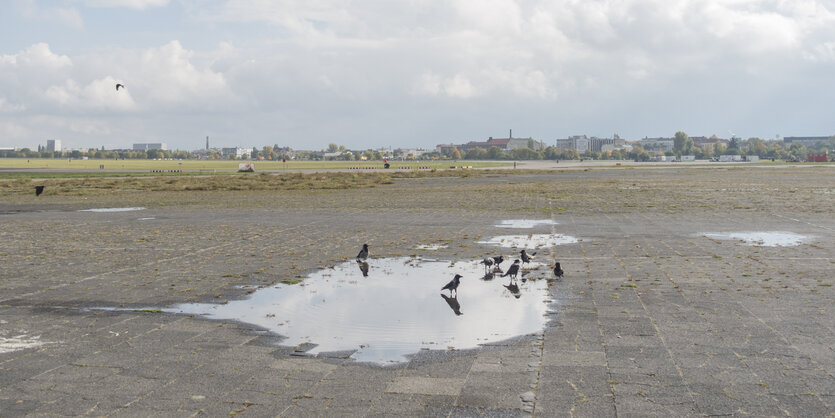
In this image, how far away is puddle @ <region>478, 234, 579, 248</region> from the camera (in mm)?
17094

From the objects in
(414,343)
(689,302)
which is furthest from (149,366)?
(689,302)

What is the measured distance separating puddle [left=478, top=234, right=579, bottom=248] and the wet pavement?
1.22 ft

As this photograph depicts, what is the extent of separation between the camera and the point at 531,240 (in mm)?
18141

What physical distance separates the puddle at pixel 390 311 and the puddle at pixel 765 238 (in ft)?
23.5

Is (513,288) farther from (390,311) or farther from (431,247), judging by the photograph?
(431,247)

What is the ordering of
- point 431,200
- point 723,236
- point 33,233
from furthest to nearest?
point 431,200 < point 33,233 < point 723,236

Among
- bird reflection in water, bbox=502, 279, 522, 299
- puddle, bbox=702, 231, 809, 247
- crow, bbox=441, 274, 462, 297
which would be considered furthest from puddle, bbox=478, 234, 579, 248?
crow, bbox=441, 274, 462, 297

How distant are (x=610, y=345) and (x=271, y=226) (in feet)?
53.1

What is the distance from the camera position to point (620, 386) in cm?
618

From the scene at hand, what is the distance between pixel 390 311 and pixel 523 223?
1381cm

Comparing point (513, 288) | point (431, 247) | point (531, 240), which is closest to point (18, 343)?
point (513, 288)

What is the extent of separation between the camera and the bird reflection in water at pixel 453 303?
972cm

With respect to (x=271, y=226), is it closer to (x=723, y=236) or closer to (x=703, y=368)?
(x=723, y=236)

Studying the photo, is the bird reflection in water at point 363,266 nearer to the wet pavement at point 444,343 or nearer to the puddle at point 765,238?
the wet pavement at point 444,343
